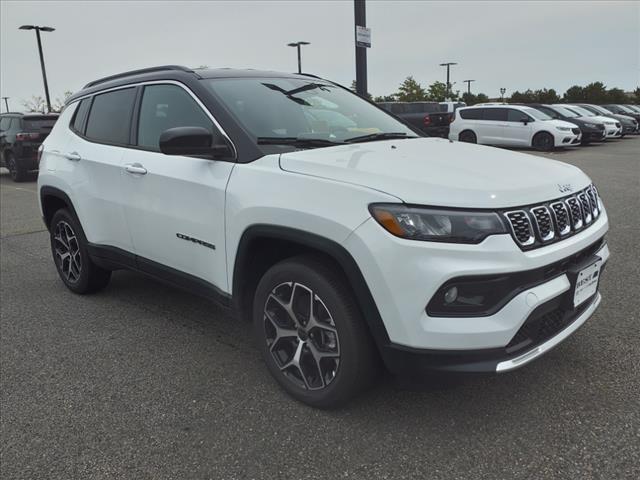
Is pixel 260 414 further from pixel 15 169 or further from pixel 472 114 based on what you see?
pixel 472 114

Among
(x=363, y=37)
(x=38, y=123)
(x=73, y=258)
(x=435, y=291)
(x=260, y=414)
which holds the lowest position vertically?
(x=260, y=414)

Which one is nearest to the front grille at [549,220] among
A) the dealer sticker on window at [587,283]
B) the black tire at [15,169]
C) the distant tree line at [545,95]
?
the dealer sticker on window at [587,283]

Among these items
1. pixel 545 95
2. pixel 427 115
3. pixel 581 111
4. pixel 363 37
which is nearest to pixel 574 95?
pixel 545 95

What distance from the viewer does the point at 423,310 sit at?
2266 millimetres

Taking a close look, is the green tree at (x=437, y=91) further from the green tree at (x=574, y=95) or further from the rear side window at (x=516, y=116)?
the rear side window at (x=516, y=116)

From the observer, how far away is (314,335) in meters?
2.72

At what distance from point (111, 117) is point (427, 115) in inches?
765

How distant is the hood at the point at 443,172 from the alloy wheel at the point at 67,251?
2.61m

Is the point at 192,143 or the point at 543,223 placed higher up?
the point at 192,143

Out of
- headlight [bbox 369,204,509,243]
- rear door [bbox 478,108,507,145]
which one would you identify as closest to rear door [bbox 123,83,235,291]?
headlight [bbox 369,204,509,243]

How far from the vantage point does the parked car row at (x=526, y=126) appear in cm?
1811

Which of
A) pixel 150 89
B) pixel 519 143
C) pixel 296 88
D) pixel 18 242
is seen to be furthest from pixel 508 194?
pixel 519 143

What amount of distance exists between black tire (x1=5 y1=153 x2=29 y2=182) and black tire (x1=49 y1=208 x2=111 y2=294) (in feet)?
34.6

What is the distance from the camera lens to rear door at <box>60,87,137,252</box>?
12.6 feet
